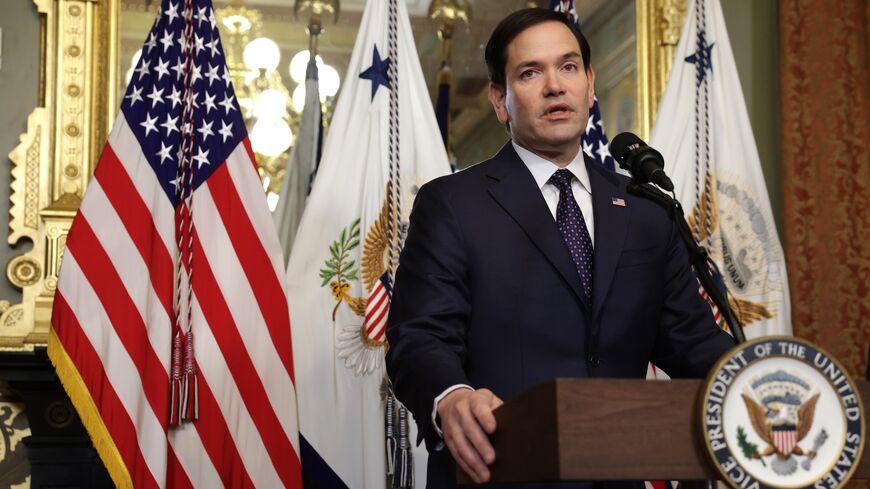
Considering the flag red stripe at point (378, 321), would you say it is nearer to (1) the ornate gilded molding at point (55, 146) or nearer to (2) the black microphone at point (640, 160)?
(1) the ornate gilded molding at point (55, 146)

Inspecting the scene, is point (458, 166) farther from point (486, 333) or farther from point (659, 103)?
point (486, 333)

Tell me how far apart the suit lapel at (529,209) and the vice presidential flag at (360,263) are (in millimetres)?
1572

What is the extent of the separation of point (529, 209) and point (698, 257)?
1.61ft

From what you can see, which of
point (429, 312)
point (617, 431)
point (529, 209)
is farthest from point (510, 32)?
Result: point (617, 431)

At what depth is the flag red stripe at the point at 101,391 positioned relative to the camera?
3.28 meters

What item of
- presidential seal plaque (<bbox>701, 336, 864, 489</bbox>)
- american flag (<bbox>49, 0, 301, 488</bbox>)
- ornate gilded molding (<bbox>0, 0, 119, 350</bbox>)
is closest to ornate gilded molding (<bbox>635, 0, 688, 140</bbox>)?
american flag (<bbox>49, 0, 301, 488</bbox>)

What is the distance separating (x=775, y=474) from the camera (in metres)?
1.27

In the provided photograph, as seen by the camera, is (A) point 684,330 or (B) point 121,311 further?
(B) point 121,311

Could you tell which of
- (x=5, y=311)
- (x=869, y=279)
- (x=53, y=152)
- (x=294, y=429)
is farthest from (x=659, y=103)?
(x=5, y=311)

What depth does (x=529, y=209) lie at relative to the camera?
2072 millimetres

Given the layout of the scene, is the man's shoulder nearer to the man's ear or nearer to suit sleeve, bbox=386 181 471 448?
suit sleeve, bbox=386 181 471 448

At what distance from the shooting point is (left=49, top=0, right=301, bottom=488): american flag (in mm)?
3326

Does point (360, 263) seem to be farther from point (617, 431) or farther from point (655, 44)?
point (617, 431)

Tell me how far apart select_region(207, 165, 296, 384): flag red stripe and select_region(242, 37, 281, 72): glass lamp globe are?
0.87m
